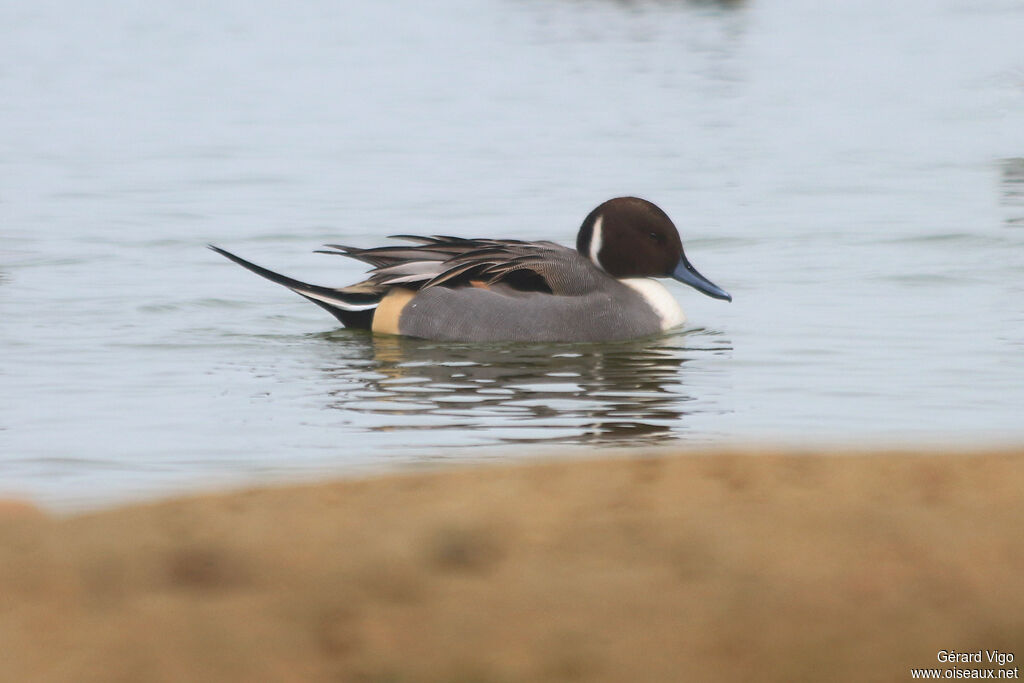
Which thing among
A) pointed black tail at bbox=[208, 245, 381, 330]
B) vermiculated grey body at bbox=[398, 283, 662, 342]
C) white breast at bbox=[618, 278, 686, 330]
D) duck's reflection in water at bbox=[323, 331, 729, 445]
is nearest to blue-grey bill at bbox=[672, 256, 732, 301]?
white breast at bbox=[618, 278, 686, 330]

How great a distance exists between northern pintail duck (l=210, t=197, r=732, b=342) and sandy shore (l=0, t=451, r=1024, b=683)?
6860mm

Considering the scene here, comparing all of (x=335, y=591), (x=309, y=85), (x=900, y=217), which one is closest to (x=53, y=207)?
(x=900, y=217)

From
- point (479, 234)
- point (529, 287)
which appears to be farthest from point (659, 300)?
point (479, 234)

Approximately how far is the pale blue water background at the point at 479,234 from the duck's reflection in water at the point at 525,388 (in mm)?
29

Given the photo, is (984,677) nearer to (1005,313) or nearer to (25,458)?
(25,458)

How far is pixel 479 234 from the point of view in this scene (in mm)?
13500

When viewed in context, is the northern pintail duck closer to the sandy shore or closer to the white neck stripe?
the white neck stripe

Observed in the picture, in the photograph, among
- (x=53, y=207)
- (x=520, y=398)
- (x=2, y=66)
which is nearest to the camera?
(x=520, y=398)

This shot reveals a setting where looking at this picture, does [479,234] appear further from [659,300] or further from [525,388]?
[525,388]

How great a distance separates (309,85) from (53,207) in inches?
439

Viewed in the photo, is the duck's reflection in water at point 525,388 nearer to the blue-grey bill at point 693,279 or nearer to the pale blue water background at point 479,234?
the pale blue water background at point 479,234

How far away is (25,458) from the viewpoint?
659 centimetres

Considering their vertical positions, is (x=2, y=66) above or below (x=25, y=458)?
above

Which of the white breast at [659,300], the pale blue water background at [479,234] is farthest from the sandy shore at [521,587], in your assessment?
the white breast at [659,300]
